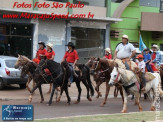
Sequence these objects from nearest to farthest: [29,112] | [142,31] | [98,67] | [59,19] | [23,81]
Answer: [29,112]
[98,67]
[23,81]
[59,19]
[142,31]

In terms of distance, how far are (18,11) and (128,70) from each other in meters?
12.7

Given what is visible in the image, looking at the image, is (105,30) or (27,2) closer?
(27,2)

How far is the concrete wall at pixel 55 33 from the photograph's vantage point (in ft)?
80.3

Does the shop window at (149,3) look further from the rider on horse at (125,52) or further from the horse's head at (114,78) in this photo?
the horse's head at (114,78)

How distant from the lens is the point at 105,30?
27.5m

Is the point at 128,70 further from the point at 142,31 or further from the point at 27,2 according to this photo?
the point at 142,31

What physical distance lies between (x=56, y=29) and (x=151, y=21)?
850 cm

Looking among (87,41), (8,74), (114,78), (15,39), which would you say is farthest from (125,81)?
(87,41)

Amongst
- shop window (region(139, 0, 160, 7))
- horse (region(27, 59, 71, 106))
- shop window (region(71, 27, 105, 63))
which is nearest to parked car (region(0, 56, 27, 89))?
horse (region(27, 59, 71, 106))

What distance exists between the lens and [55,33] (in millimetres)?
25062

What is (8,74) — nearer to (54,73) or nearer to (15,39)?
(54,73)

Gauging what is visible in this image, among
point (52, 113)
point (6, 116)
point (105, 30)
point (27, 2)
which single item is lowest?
point (52, 113)

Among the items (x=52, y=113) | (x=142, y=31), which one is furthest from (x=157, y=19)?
(x=52, y=113)

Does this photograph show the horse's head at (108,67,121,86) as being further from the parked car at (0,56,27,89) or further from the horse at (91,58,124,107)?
the parked car at (0,56,27,89)
